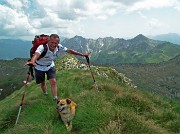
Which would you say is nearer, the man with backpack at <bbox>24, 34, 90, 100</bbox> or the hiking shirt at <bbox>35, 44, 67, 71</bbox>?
the man with backpack at <bbox>24, 34, 90, 100</bbox>

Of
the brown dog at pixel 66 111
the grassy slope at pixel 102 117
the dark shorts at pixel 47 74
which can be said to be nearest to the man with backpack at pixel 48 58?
the dark shorts at pixel 47 74


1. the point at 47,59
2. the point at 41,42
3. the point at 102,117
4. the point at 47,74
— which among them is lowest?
the point at 102,117

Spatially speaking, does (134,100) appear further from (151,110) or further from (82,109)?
(82,109)

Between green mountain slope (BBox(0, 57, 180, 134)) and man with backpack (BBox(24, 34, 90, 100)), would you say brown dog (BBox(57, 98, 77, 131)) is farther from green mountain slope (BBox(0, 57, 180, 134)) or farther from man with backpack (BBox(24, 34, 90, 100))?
man with backpack (BBox(24, 34, 90, 100))

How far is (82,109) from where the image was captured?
10.6m

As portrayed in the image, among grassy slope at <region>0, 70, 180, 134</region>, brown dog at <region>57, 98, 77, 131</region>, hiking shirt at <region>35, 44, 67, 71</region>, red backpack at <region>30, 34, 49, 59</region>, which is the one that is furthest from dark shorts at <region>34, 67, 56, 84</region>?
brown dog at <region>57, 98, 77, 131</region>

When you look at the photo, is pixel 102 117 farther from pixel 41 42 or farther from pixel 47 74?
pixel 47 74

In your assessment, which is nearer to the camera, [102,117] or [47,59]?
[102,117]

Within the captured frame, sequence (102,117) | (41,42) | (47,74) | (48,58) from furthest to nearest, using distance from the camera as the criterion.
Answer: (47,74)
(48,58)
(41,42)
(102,117)

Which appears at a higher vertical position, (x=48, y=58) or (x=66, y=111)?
(x=48, y=58)

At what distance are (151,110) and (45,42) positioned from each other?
5.11 m

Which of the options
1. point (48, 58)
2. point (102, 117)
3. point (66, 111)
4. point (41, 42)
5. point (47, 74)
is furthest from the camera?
point (47, 74)

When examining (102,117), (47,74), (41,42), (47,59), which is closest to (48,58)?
(47,59)

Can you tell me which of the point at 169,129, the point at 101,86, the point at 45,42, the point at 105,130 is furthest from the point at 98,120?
the point at 101,86
